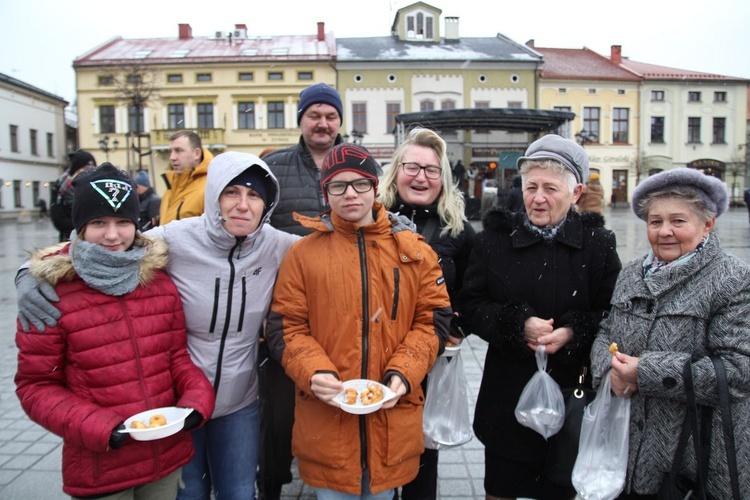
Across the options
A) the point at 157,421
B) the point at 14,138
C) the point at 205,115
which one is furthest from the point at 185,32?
the point at 157,421

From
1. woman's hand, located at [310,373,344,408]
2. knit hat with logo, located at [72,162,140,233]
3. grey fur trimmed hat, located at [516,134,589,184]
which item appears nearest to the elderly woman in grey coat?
grey fur trimmed hat, located at [516,134,589,184]

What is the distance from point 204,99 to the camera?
118ft

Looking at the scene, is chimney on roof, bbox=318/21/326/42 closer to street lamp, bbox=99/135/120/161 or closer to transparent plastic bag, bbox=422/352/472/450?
street lamp, bbox=99/135/120/161

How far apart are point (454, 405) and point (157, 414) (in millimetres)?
1398

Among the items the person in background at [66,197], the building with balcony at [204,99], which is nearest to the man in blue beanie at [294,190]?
the person in background at [66,197]

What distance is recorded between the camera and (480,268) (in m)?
2.60

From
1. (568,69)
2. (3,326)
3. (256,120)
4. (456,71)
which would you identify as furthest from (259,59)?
(3,326)

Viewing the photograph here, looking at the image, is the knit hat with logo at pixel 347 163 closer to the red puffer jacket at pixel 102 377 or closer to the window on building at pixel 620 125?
the red puffer jacket at pixel 102 377

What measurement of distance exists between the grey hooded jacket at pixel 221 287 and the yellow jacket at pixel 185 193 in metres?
1.69

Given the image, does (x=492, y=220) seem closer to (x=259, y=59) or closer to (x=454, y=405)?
(x=454, y=405)

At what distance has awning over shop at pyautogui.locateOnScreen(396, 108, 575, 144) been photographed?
19.8 metres

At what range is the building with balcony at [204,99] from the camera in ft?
116

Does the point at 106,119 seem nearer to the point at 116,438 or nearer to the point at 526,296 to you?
the point at 116,438

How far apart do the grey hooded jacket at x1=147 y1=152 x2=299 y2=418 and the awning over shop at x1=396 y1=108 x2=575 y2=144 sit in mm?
16875
